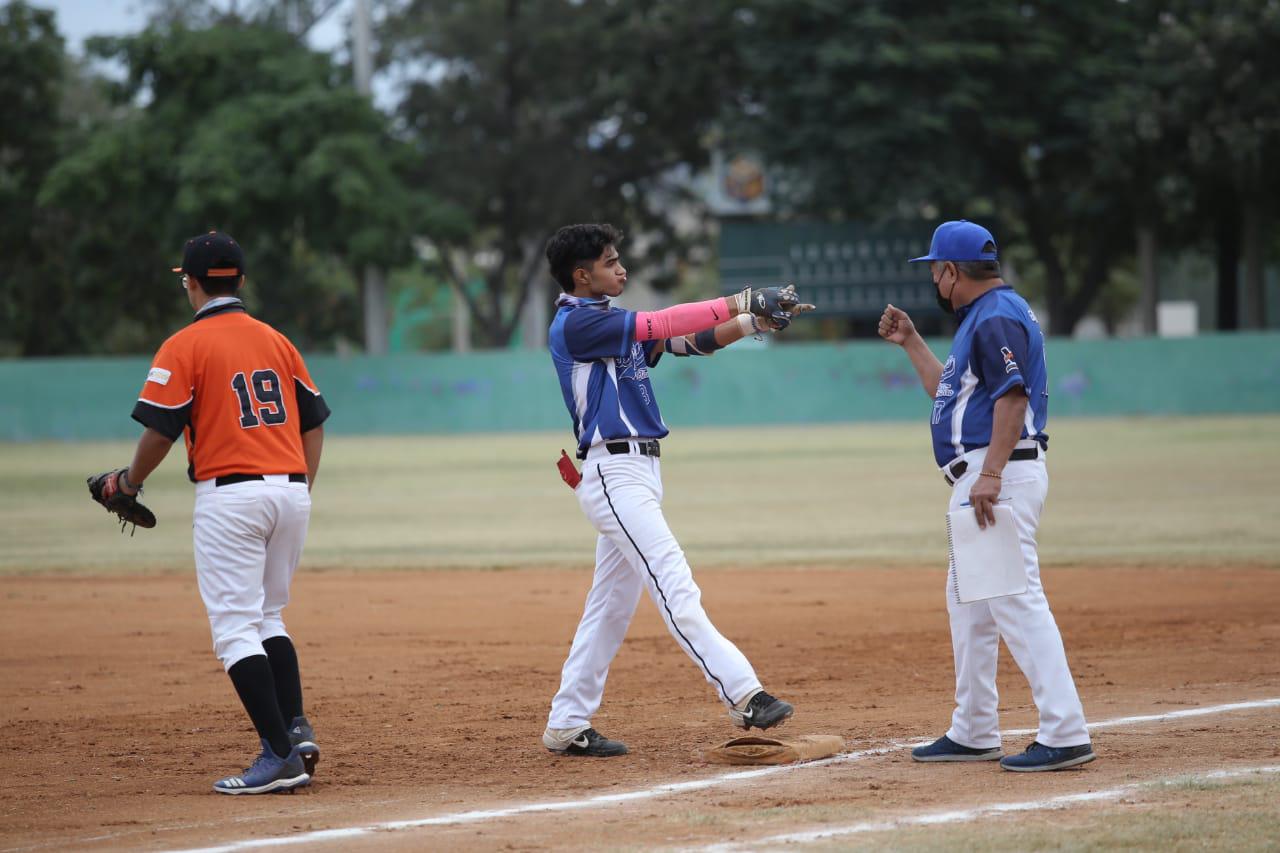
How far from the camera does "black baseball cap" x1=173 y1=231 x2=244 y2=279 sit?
18.9 feet

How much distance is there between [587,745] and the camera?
6.21 m

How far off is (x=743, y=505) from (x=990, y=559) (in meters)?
14.1

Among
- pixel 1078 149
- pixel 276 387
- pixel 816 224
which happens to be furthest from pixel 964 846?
pixel 1078 149

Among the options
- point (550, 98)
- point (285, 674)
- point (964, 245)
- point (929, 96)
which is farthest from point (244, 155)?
point (964, 245)

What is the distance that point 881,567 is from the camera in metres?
13.3

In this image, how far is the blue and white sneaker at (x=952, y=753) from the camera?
586cm

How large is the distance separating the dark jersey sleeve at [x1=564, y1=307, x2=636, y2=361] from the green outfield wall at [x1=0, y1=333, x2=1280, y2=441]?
31553 mm

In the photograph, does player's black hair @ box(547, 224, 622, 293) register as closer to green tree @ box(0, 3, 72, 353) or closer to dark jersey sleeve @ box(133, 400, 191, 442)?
dark jersey sleeve @ box(133, 400, 191, 442)

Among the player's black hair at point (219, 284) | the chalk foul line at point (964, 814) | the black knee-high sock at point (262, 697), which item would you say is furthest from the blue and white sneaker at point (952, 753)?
the player's black hair at point (219, 284)

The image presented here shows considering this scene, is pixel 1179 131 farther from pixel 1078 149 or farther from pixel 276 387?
pixel 276 387

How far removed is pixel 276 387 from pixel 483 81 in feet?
131

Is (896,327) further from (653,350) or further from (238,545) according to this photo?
(238,545)

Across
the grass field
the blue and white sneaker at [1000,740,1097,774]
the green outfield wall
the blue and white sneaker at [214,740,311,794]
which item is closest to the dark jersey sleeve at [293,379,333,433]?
the blue and white sneaker at [214,740,311,794]

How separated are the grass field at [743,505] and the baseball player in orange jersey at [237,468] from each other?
8.38m
